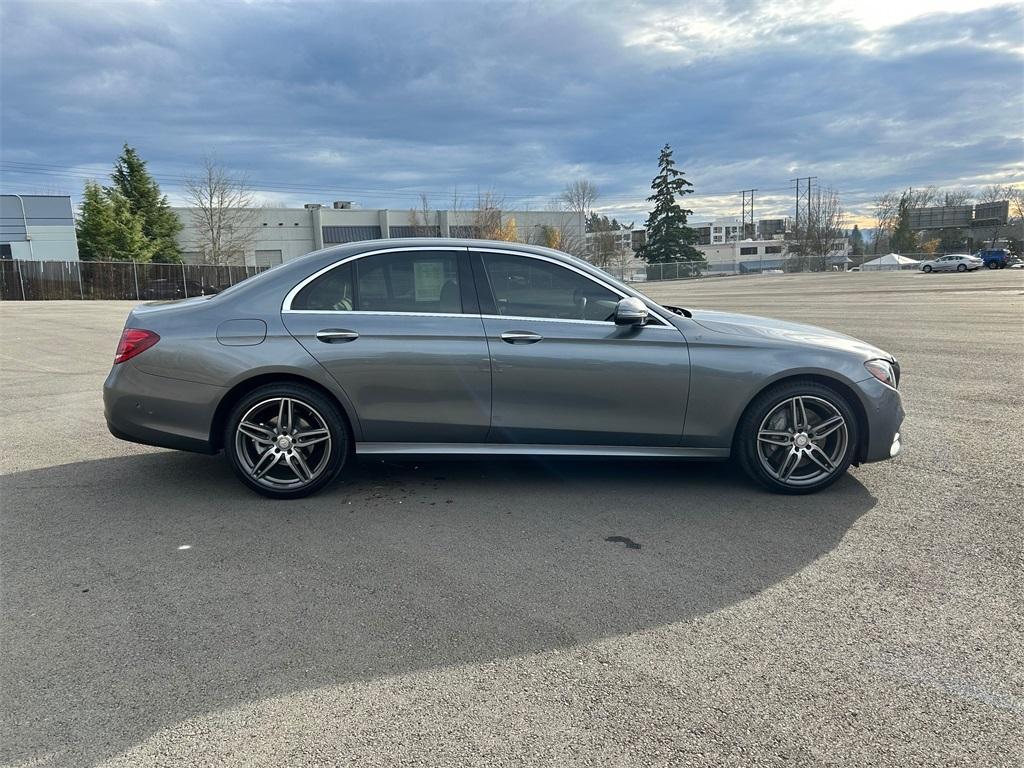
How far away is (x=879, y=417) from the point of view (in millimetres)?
4570

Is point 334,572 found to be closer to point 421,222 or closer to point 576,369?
point 576,369

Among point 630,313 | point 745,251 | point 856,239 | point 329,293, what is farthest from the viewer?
point 856,239

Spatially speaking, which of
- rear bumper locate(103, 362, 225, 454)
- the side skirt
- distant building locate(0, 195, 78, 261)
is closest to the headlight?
the side skirt

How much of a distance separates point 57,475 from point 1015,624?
6096mm

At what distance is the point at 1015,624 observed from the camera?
3.03m

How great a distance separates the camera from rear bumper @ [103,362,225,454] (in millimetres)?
4484

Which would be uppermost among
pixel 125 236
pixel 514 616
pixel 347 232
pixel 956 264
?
pixel 347 232

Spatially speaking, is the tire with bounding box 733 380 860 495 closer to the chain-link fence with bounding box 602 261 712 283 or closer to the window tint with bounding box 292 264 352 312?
the window tint with bounding box 292 264 352 312

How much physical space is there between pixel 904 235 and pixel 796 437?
112 meters

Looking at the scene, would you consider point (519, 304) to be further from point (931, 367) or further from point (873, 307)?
point (873, 307)

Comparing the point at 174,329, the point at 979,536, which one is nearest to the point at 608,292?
the point at 979,536

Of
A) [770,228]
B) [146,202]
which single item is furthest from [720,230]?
[146,202]

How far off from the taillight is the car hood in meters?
3.66

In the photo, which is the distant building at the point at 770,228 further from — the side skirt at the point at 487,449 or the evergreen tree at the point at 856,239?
the side skirt at the point at 487,449
